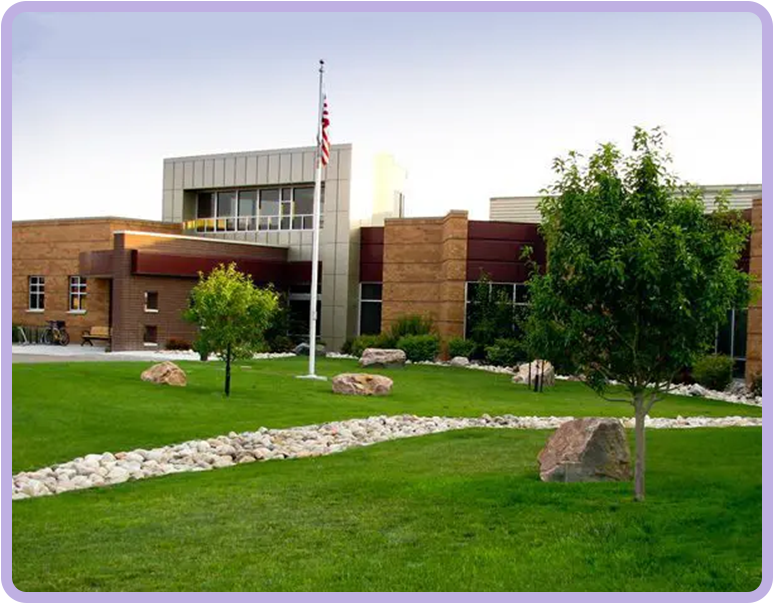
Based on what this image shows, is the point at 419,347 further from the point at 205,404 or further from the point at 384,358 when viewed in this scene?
the point at 205,404

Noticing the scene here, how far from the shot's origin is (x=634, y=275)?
38.6 ft

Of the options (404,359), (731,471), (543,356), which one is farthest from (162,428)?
(404,359)

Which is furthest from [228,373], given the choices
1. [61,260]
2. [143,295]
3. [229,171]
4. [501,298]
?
[61,260]

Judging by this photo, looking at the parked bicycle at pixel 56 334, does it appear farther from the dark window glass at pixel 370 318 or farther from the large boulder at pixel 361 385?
the large boulder at pixel 361 385

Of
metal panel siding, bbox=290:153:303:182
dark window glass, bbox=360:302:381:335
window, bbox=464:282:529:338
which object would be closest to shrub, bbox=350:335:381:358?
window, bbox=464:282:529:338

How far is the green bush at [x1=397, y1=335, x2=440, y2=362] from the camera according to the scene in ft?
130

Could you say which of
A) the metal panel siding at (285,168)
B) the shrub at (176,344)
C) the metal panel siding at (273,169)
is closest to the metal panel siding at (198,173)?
the metal panel siding at (273,169)

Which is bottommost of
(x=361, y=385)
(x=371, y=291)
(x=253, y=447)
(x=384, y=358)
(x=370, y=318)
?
(x=253, y=447)

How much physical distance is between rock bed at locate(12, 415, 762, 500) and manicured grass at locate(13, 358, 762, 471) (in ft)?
2.33

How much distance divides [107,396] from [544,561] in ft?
49.4

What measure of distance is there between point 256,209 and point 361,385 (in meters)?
26.4

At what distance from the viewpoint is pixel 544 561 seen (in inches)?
378

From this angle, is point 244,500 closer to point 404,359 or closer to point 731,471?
point 731,471

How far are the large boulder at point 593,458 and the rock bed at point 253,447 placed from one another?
5.37 m
